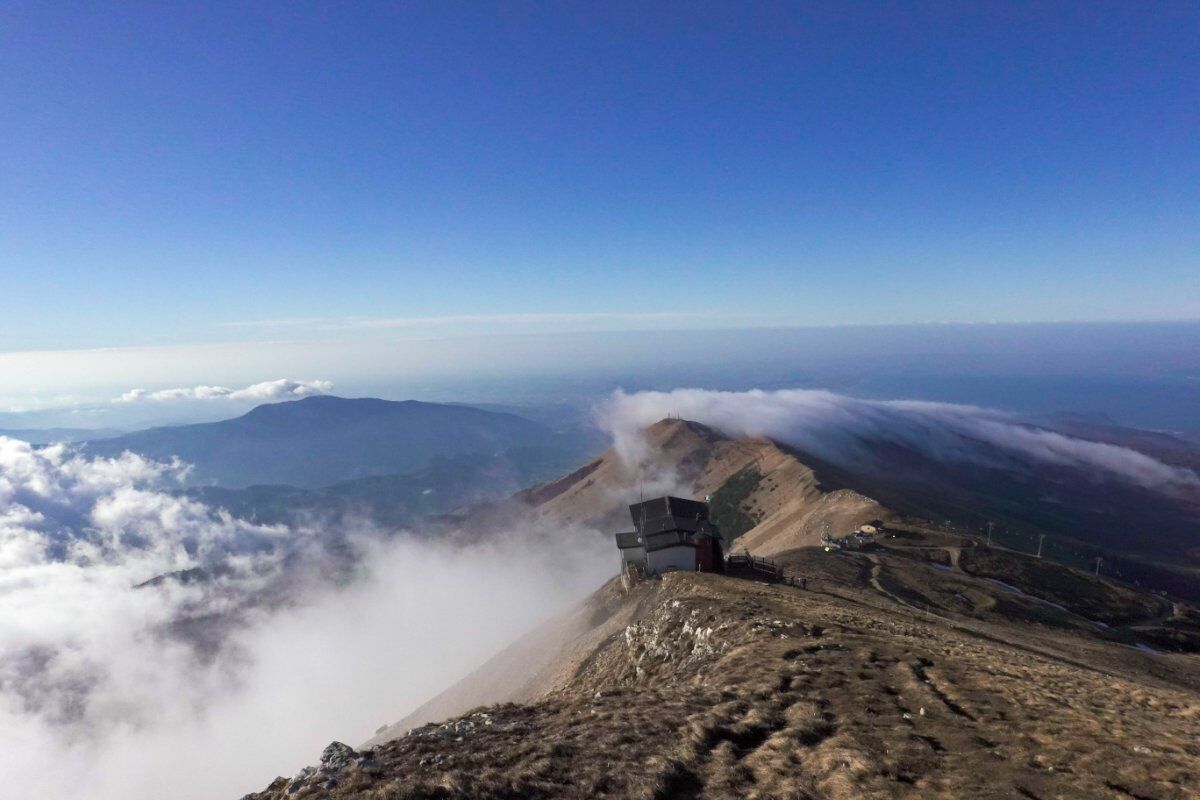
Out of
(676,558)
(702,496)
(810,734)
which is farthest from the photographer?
(702,496)

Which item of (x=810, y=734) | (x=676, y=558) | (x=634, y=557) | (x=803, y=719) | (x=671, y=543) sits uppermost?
(x=810, y=734)

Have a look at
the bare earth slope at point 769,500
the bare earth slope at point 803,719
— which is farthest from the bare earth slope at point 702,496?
the bare earth slope at point 803,719

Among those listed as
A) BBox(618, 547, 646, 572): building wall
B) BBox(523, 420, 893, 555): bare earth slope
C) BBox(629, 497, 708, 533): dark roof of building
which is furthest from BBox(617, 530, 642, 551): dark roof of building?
BBox(523, 420, 893, 555): bare earth slope

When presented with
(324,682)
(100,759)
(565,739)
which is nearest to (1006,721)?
(565,739)

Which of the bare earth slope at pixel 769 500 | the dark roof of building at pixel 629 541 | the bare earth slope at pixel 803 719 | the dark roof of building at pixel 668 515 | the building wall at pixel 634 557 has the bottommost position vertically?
the bare earth slope at pixel 769 500

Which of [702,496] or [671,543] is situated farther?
[702,496]

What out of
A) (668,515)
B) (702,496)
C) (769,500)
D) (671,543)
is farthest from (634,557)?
(702,496)

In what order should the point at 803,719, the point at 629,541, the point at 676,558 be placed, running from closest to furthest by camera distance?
the point at 803,719 < the point at 676,558 < the point at 629,541

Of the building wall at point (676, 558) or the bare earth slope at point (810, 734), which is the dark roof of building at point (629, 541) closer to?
the building wall at point (676, 558)

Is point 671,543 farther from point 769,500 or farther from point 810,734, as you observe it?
point 769,500
